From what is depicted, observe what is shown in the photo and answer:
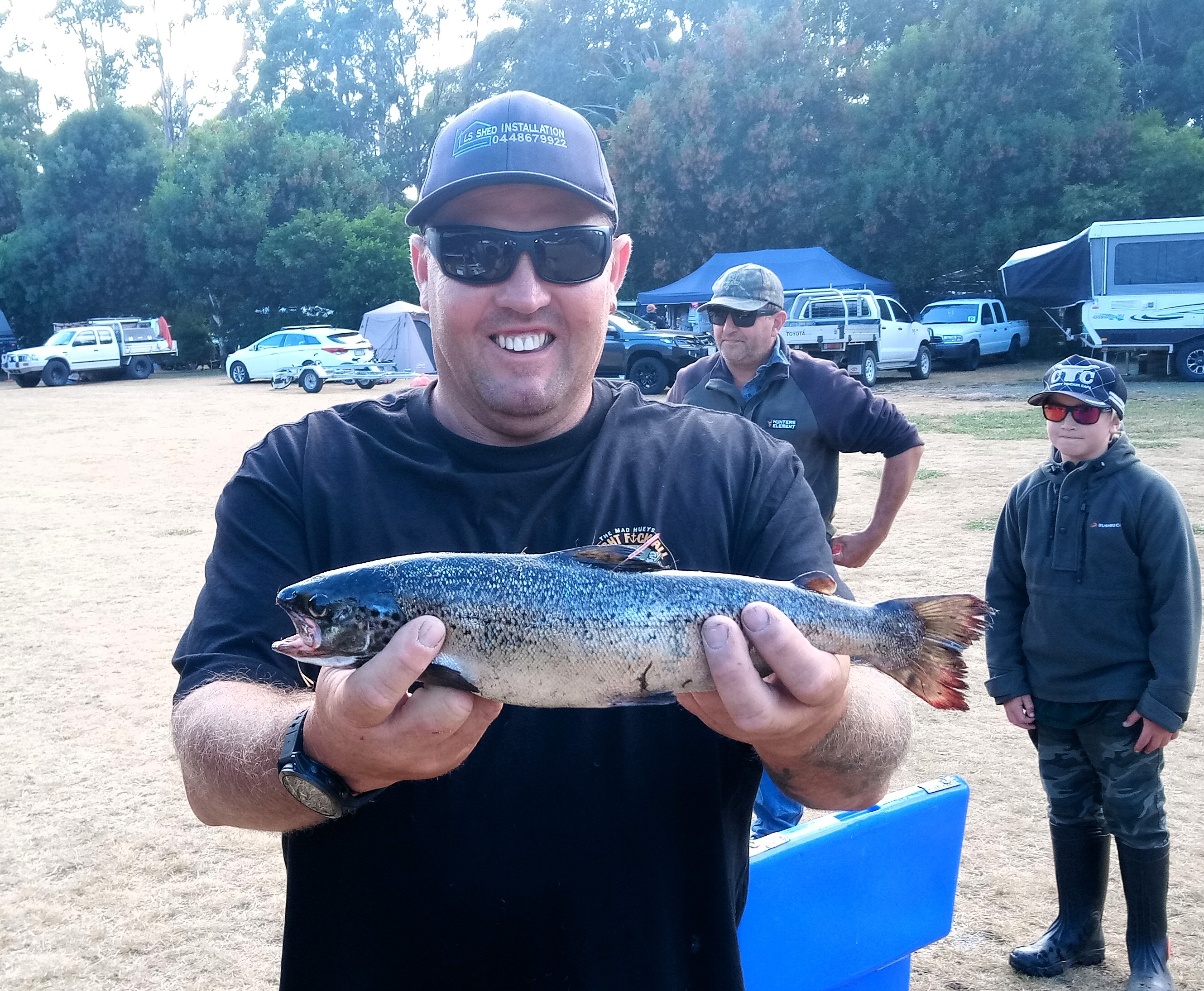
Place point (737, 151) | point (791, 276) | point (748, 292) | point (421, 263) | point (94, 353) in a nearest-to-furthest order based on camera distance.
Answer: point (421, 263)
point (748, 292)
point (791, 276)
point (94, 353)
point (737, 151)

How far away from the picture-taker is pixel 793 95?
43.8 metres

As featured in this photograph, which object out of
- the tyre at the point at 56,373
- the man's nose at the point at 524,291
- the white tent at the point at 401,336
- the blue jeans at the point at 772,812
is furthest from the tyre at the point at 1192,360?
the tyre at the point at 56,373

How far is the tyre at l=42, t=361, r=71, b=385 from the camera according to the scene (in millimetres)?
41219

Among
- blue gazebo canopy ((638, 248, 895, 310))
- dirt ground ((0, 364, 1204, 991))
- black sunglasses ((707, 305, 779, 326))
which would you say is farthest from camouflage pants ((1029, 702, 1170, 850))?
blue gazebo canopy ((638, 248, 895, 310))

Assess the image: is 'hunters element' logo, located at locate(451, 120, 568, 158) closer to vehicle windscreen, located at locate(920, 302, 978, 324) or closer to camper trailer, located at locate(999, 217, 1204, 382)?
camper trailer, located at locate(999, 217, 1204, 382)

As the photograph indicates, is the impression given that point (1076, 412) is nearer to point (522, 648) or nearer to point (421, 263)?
point (421, 263)

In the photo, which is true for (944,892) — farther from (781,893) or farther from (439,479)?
(439,479)

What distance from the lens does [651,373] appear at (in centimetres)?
2970

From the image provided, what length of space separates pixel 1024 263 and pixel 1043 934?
31117mm

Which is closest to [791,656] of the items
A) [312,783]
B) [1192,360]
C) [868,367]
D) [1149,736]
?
[312,783]

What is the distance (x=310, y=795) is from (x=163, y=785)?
4785 mm

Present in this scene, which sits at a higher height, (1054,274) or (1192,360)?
(1054,274)

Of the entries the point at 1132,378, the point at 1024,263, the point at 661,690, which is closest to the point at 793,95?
the point at 1024,263

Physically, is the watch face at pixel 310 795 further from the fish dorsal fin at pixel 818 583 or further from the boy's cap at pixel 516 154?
the boy's cap at pixel 516 154
